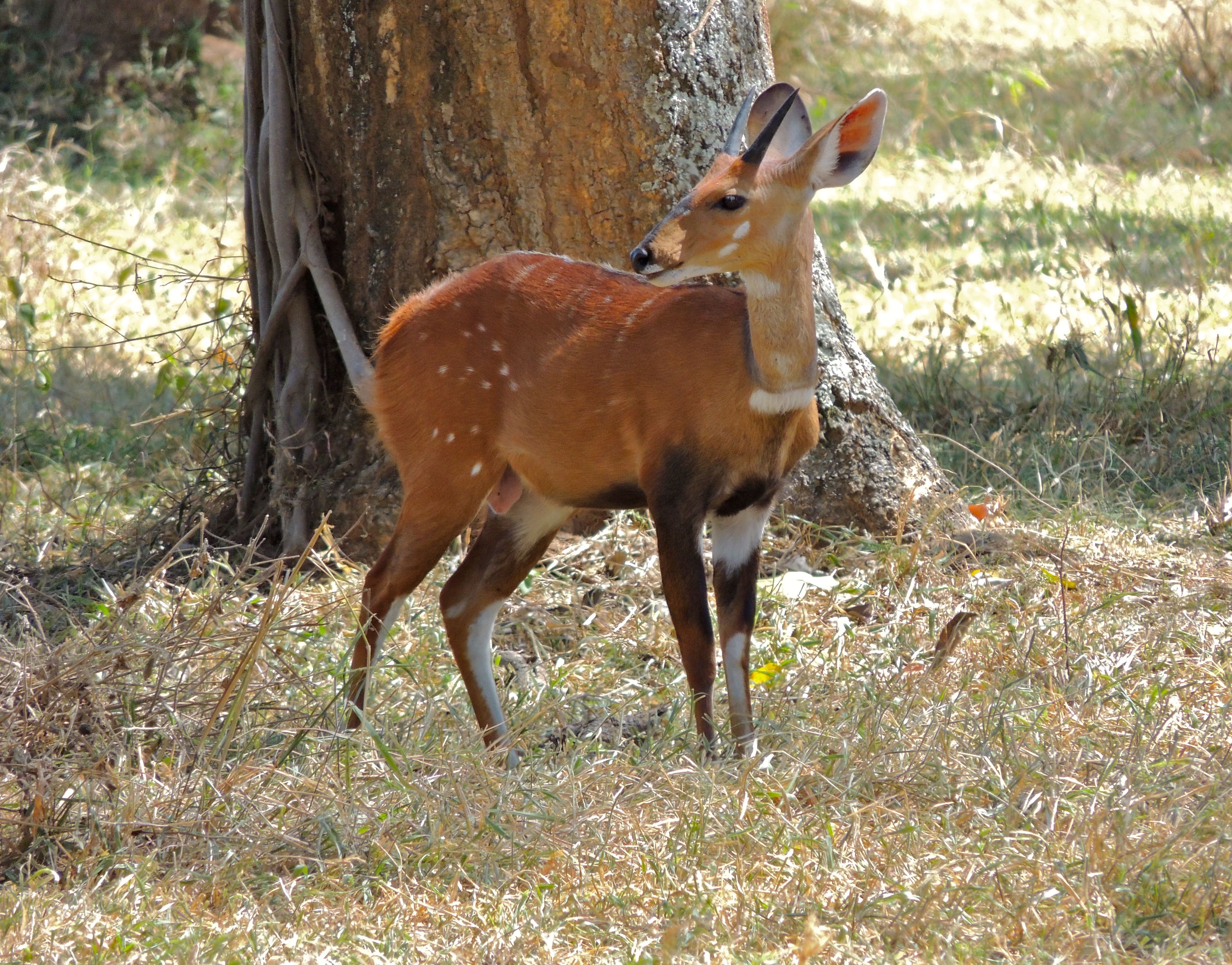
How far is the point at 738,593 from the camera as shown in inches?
149

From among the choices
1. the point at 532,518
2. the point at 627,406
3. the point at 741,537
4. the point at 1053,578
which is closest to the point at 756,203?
the point at 627,406

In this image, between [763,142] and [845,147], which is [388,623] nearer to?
[763,142]

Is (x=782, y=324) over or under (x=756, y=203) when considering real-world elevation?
Answer: under

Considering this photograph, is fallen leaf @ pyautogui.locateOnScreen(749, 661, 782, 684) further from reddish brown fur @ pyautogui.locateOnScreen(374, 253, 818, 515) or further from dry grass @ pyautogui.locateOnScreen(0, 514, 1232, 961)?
reddish brown fur @ pyautogui.locateOnScreen(374, 253, 818, 515)

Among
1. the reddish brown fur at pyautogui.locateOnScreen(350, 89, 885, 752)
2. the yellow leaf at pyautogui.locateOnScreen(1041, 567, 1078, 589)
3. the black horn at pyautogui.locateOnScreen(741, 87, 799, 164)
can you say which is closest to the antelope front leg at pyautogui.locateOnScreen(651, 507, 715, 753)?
the reddish brown fur at pyautogui.locateOnScreen(350, 89, 885, 752)

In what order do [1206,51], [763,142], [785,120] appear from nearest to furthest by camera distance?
[763,142], [785,120], [1206,51]

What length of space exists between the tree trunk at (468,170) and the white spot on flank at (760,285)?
124 cm

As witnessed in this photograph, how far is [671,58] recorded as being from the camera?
4.68 m

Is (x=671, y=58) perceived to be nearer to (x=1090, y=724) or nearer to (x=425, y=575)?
(x=425, y=575)

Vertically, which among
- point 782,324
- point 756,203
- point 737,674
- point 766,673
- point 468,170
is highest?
point 756,203

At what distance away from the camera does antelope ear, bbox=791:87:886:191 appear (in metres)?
3.41

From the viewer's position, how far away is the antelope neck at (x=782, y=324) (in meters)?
3.48

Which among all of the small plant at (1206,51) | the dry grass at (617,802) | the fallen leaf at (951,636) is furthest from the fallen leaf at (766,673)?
the small plant at (1206,51)

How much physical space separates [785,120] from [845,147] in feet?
0.89
